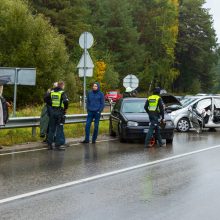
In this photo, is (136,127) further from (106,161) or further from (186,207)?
(186,207)

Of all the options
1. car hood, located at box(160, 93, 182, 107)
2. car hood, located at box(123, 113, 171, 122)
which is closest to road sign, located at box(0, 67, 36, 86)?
car hood, located at box(123, 113, 171, 122)

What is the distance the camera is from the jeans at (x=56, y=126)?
14.0 meters

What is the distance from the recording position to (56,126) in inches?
559

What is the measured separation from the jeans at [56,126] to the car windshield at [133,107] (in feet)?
11.1

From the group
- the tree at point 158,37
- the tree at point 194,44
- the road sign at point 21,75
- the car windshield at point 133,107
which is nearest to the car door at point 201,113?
the car windshield at point 133,107

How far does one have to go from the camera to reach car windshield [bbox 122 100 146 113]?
17078 millimetres

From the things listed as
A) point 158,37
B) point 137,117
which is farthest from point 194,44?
point 137,117

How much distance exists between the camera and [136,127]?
15859 millimetres

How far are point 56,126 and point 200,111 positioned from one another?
31.8 feet

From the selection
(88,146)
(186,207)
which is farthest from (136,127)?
(186,207)

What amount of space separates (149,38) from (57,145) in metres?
69.4

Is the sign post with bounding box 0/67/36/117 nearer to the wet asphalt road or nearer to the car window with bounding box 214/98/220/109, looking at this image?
the wet asphalt road

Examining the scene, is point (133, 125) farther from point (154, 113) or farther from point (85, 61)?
point (85, 61)

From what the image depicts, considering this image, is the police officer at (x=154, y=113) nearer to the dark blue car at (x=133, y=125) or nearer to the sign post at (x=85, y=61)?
the dark blue car at (x=133, y=125)
